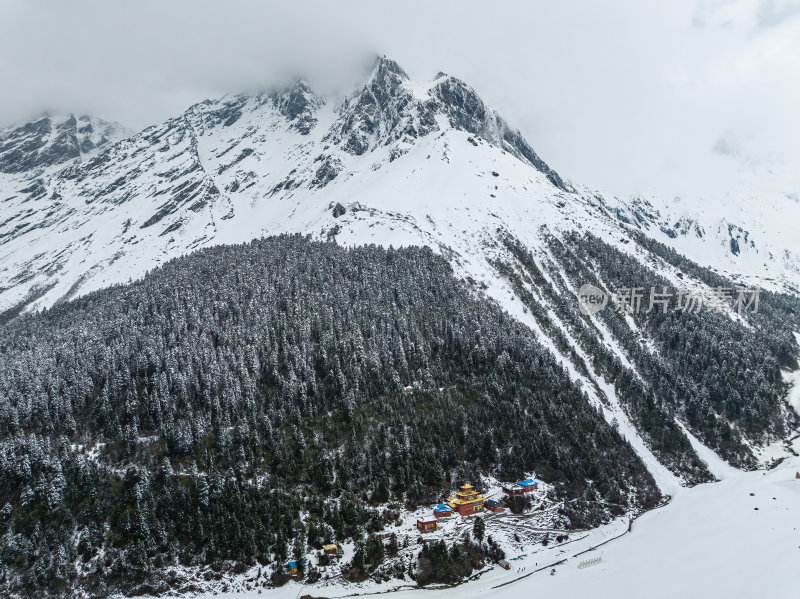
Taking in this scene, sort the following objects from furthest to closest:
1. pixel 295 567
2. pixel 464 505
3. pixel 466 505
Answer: pixel 466 505 < pixel 464 505 < pixel 295 567

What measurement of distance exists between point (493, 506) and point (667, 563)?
1287 inches

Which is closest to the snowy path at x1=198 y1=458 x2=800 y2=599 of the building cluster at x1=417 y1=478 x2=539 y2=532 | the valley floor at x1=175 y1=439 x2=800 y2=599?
the valley floor at x1=175 y1=439 x2=800 y2=599

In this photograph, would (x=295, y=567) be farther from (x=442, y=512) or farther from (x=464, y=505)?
(x=464, y=505)

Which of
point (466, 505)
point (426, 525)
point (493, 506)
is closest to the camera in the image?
point (426, 525)

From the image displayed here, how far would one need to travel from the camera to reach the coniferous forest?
10225 centimetres

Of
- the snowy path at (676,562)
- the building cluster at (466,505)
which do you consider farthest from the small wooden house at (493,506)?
the snowy path at (676,562)

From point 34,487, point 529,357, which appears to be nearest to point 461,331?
point 529,357

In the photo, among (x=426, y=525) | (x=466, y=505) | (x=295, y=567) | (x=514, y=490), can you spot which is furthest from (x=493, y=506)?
(x=295, y=567)

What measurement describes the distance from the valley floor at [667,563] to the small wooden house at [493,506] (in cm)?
264

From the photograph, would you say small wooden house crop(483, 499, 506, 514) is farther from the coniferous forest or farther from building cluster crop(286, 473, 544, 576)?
the coniferous forest

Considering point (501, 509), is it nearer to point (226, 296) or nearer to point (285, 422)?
point (285, 422)

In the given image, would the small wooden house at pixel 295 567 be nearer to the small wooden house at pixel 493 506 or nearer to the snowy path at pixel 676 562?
the snowy path at pixel 676 562

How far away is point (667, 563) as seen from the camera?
318 ft

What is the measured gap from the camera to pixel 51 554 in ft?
320
